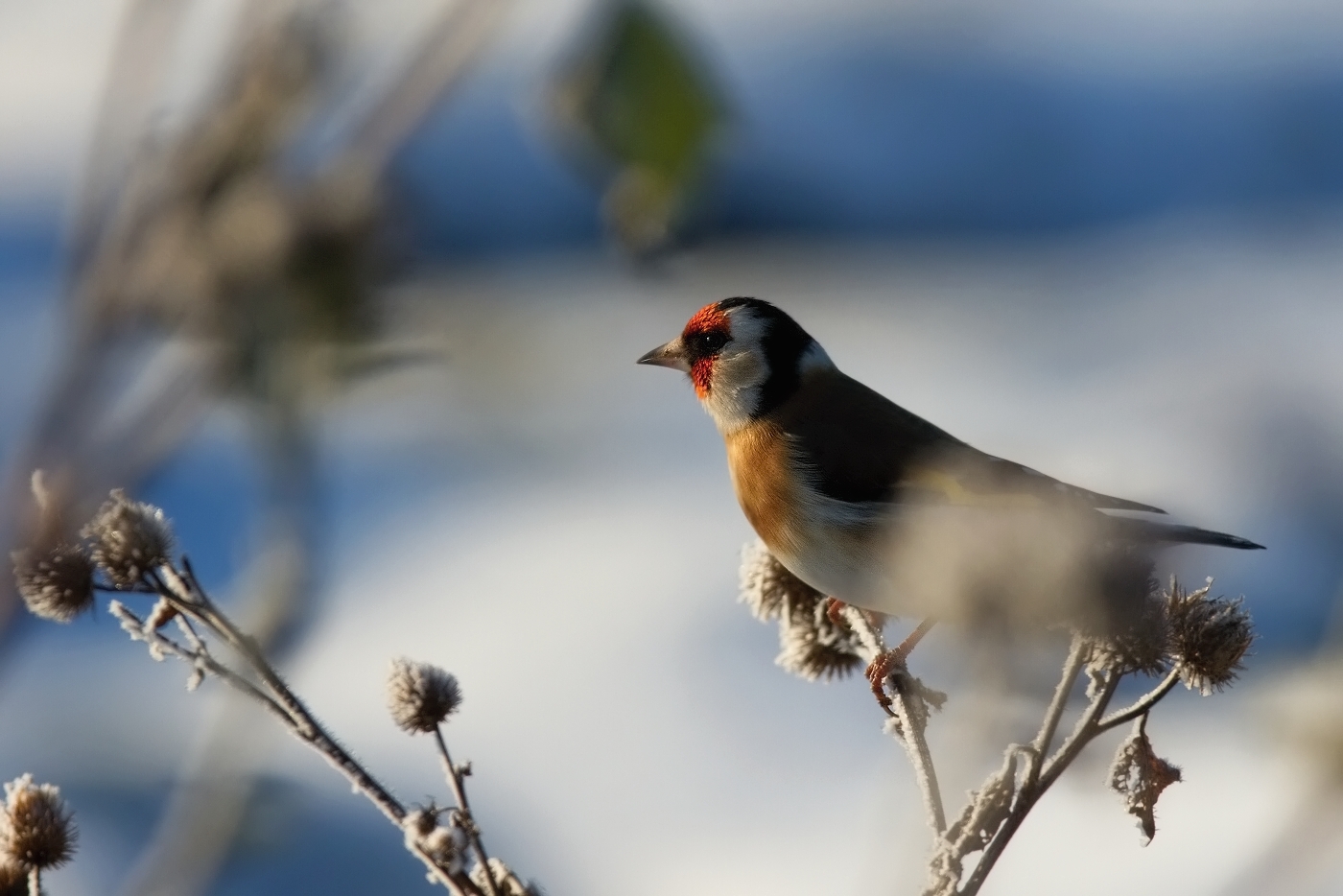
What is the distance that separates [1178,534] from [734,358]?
0.79 meters

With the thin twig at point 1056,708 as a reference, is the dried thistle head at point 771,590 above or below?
above

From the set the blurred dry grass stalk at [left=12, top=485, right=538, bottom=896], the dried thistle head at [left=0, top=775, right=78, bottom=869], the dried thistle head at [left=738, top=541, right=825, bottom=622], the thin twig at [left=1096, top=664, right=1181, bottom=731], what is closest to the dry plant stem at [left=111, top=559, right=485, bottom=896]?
the blurred dry grass stalk at [left=12, top=485, right=538, bottom=896]

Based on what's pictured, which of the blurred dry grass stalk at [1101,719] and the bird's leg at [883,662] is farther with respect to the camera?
the bird's leg at [883,662]

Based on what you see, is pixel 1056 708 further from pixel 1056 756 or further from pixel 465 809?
pixel 465 809

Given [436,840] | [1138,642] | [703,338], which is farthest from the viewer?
[703,338]

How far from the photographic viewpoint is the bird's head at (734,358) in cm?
174

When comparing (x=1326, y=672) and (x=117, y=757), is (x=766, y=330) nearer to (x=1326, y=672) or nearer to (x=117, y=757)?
(x=1326, y=672)

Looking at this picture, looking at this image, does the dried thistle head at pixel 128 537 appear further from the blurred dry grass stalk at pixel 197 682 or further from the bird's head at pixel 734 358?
the bird's head at pixel 734 358

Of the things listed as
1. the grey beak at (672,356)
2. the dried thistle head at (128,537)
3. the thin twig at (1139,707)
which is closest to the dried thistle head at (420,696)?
the dried thistle head at (128,537)

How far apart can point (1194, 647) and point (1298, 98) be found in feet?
13.8

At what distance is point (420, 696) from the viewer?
858mm

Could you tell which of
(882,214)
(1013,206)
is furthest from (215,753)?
(1013,206)

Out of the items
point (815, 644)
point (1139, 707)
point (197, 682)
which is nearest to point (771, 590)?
point (815, 644)

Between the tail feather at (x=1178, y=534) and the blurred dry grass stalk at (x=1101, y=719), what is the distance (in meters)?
0.04
